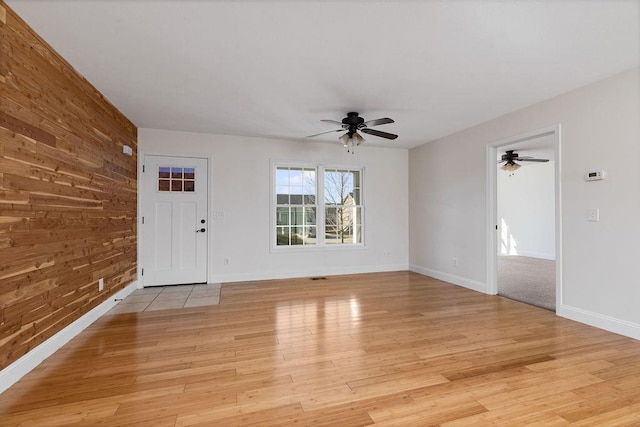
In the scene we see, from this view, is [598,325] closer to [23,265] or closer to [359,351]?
[359,351]

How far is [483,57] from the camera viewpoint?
108 inches

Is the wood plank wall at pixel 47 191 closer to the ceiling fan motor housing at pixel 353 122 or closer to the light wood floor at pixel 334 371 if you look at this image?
the light wood floor at pixel 334 371

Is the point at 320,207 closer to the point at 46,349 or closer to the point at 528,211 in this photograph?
the point at 46,349

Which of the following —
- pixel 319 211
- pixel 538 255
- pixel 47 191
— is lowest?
pixel 538 255

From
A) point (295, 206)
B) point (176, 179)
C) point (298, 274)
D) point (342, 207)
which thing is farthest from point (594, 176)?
point (176, 179)

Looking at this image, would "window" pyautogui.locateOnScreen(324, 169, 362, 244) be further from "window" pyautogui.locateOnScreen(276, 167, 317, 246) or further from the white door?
the white door

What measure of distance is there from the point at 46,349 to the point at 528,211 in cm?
996

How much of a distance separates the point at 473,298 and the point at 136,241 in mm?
5106

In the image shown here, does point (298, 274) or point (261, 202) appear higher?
point (261, 202)

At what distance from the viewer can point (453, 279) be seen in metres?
5.21

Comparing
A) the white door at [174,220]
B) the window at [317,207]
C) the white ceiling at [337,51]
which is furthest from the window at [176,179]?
the window at [317,207]

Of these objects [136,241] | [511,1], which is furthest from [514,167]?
[136,241]

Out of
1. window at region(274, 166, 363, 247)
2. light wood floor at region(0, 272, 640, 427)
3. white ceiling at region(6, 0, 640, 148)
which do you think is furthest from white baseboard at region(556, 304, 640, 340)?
window at region(274, 166, 363, 247)

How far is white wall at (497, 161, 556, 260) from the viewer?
7875mm
